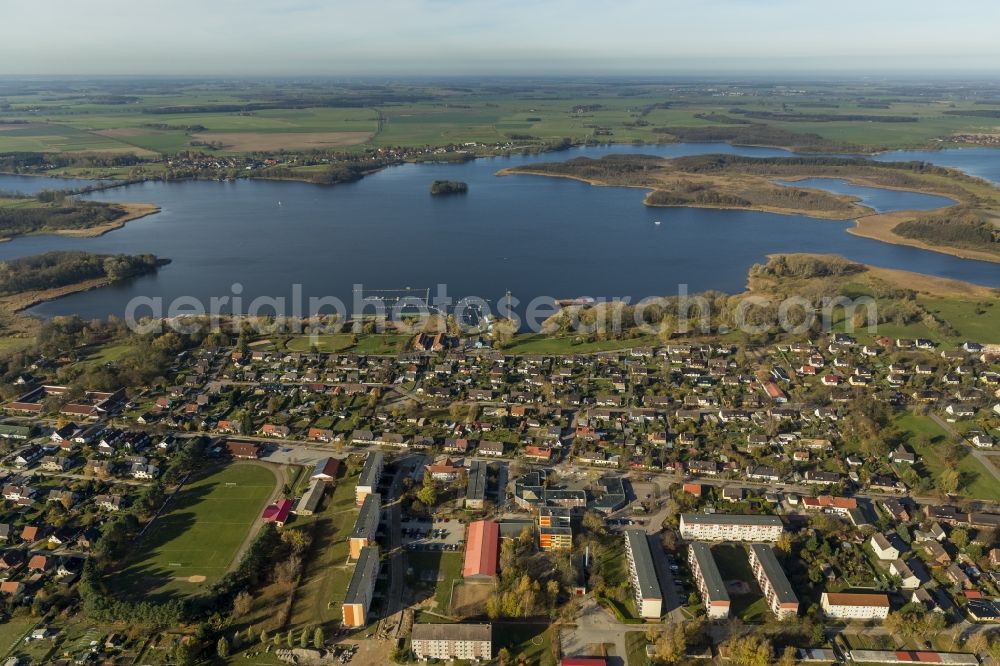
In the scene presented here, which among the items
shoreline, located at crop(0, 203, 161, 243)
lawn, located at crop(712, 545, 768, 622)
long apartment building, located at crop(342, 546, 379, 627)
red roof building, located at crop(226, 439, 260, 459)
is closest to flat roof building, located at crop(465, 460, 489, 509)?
long apartment building, located at crop(342, 546, 379, 627)

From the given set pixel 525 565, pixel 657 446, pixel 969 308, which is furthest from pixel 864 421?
pixel 969 308

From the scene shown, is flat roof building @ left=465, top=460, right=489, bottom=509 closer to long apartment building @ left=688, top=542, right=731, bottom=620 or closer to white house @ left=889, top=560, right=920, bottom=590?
long apartment building @ left=688, top=542, right=731, bottom=620

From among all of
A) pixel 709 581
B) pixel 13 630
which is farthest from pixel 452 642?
pixel 13 630

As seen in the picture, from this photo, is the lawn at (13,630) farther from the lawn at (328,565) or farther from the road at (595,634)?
the road at (595,634)

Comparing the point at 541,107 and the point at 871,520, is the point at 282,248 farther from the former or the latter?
the point at 541,107

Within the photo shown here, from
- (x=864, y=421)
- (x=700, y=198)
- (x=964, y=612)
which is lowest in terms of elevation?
(x=964, y=612)

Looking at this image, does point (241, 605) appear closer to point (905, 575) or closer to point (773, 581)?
point (773, 581)

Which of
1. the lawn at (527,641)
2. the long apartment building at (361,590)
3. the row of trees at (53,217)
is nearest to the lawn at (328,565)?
the long apartment building at (361,590)
